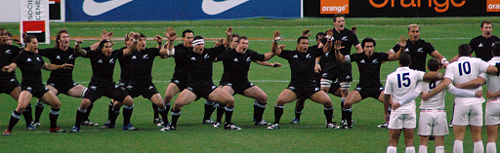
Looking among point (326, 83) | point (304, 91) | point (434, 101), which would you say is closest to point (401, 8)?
point (326, 83)

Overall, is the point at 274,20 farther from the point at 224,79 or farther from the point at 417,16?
the point at 224,79

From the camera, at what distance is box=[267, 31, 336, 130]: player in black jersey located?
16172mm

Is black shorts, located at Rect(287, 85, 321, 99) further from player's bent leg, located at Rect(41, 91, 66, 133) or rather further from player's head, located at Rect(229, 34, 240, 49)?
player's bent leg, located at Rect(41, 91, 66, 133)

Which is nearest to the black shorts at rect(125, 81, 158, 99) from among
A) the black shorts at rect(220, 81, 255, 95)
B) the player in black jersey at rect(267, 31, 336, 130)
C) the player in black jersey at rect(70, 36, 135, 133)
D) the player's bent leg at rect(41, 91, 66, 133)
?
the player in black jersey at rect(70, 36, 135, 133)

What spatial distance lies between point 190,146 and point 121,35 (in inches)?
662

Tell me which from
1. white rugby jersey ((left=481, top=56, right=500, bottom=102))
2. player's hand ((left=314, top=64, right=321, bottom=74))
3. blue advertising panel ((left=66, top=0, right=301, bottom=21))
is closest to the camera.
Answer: white rugby jersey ((left=481, top=56, right=500, bottom=102))

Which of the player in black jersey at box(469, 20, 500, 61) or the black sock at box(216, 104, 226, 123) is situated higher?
the player in black jersey at box(469, 20, 500, 61)

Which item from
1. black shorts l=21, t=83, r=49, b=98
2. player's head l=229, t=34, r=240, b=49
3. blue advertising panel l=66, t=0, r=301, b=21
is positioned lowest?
black shorts l=21, t=83, r=49, b=98

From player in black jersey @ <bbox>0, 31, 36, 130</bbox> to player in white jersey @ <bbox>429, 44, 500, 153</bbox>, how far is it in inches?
354

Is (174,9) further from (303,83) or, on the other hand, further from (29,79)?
(29,79)

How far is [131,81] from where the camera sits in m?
16.2

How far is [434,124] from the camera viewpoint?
12.0 meters

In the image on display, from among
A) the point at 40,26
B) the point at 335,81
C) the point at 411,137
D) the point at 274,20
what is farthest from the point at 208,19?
the point at 411,137

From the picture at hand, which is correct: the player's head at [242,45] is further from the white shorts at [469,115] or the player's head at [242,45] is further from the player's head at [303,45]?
the white shorts at [469,115]
